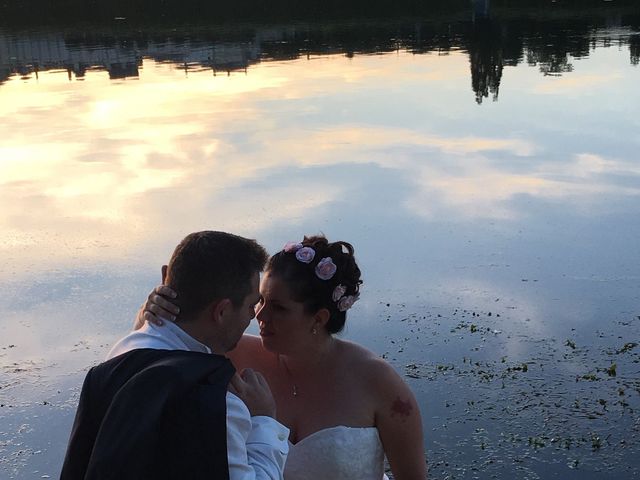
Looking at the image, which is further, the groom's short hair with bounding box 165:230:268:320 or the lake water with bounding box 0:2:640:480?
the lake water with bounding box 0:2:640:480

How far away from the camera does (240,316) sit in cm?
270

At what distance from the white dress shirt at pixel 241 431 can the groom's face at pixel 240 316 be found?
9cm

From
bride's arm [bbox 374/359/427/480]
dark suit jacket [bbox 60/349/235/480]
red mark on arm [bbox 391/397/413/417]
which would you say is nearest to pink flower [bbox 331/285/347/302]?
bride's arm [bbox 374/359/427/480]

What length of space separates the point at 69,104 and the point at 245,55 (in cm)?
932

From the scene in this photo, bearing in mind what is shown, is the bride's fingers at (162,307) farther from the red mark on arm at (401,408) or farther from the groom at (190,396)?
the red mark on arm at (401,408)

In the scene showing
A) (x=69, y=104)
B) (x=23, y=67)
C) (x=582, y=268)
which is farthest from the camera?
(x=23, y=67)

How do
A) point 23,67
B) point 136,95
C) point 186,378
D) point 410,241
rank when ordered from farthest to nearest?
point 23,67, point 136,95, point 410,241, point 186,378

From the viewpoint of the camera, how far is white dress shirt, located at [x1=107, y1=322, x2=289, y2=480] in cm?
244

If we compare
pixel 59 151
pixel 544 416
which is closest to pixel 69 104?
pixel 59 151

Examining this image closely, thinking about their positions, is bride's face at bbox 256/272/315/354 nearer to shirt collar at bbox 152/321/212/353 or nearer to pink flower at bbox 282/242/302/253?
pink flower at bbox 282/242/302/253

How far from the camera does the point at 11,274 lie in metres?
10.0

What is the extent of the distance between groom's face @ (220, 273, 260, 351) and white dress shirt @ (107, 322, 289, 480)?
0.28 ft

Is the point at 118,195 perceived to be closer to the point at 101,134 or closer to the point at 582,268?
the point at 101,134

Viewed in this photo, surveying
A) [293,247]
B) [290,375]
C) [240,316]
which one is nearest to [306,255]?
[293,247]
